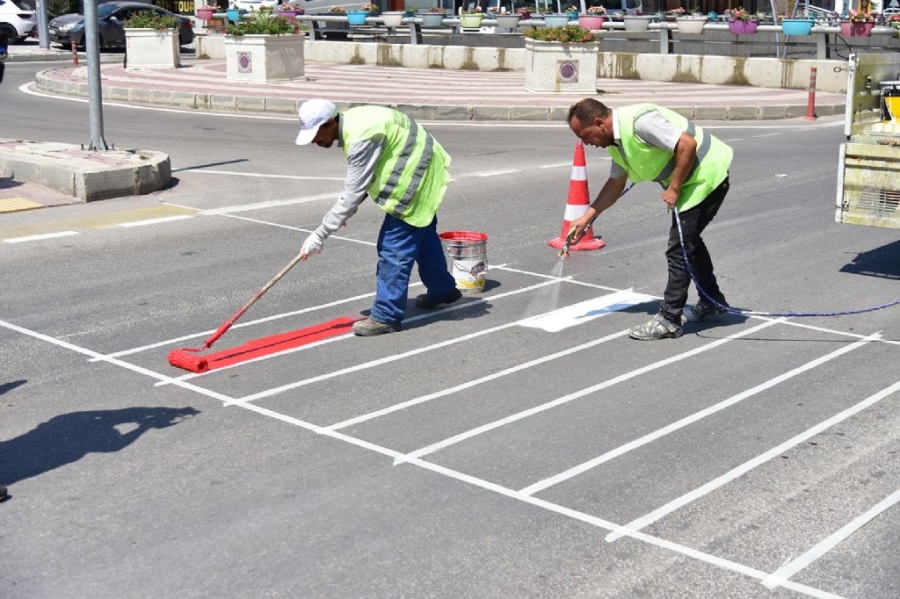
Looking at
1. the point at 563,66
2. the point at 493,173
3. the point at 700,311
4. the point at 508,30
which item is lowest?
the point at 700,311

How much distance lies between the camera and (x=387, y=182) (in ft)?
26.1

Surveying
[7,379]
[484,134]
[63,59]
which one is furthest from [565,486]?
[63,59]

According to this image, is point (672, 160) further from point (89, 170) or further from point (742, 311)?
point (89, 170)

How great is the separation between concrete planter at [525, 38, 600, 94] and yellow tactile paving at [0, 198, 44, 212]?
1335cm

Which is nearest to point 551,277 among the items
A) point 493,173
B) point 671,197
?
point 671,197

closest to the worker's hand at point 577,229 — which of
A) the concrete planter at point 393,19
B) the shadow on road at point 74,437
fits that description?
the shadow on road at point 74,437

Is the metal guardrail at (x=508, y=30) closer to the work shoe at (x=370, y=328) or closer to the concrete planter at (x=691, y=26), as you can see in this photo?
the concrete planter at (x=691, y=26)

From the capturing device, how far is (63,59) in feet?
114

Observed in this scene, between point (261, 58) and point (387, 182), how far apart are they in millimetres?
18153

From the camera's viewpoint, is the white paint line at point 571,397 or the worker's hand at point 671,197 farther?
the worker's hand at point 671,197

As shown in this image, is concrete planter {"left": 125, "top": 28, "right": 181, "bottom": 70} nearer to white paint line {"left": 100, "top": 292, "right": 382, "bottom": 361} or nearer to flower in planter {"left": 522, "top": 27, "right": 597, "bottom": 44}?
flower in planter {"left": 522, "top": 27, "right": 597, "bottom": 44}

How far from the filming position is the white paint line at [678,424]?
5621mm

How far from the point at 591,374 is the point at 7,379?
3.37 metres

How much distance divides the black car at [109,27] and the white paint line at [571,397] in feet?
102
